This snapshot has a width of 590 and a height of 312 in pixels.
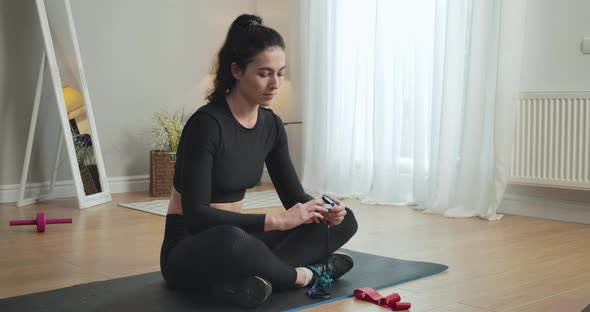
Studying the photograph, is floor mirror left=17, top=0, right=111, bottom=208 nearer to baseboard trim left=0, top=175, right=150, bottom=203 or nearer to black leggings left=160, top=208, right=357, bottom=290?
baseboard trim left=0, top=175, right=150, bottom=203

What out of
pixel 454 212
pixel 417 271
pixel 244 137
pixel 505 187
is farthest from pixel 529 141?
pixel 244 137

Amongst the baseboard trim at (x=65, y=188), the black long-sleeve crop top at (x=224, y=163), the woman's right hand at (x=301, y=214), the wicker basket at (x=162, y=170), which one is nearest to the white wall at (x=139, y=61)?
Result: the baseboard trim at (x=65, y=188)

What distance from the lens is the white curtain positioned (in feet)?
13.2

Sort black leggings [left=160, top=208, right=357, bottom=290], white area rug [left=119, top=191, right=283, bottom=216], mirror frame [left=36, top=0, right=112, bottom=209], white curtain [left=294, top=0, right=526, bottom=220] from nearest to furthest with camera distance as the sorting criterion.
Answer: black leggings [left=160, top=208, right=357, bottom=290], white curtain [left=294, top=0, right=526, bottom=220], white area rug [left=119, top=191, right=283, bottom=216], mirror frame [left=36, top=0, right=112, bottom=209]

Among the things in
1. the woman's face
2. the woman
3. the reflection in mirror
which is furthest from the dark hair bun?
the reflection in mirror

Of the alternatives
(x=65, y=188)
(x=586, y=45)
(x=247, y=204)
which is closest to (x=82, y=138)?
(x=65, y=188)

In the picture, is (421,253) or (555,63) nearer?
(421,253)

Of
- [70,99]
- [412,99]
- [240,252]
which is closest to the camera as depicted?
[240,252]

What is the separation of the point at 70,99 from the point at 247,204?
1.37m

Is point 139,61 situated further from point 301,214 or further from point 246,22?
point 301,214

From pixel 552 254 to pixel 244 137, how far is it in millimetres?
1502

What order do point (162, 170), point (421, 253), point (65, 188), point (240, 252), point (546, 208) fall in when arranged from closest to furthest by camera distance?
1. point (240, 252)
2. point (421, 253)
3. point (546, 208)
4. point (65, 188)
5. point (162, 170)

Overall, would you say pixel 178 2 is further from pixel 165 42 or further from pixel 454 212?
pixel 454 212

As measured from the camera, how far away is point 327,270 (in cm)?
235
